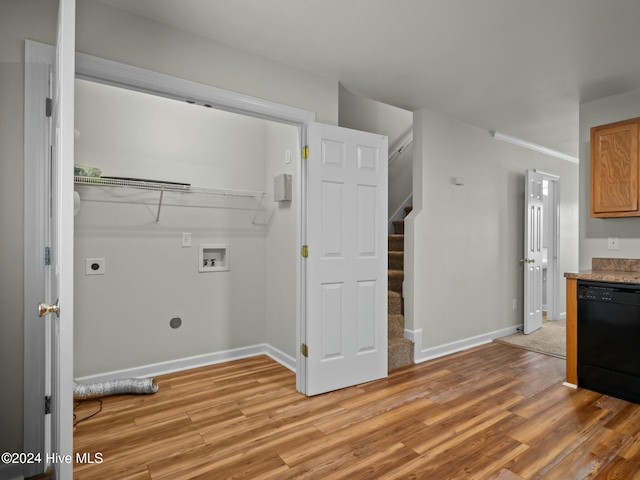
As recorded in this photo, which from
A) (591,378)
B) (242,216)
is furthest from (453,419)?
(242,216)

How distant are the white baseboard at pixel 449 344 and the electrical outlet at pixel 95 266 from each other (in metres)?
2.81

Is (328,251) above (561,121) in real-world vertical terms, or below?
below

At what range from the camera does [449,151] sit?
3877 mm

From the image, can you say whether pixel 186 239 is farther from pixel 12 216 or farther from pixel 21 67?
pixel 21 67

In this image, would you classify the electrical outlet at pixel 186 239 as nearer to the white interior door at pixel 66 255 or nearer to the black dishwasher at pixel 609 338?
the white interior door at pixel 66 255

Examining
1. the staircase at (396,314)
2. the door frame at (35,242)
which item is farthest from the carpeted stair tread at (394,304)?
the door frame at (35,242)

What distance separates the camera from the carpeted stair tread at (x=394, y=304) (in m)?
3.79

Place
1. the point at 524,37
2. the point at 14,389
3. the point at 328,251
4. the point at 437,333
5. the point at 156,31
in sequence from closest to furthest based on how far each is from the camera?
1. the point at 14,389
2. the point at 156,31
3. the point at 524,37
4. the point at 328,251
5. the point at 437,333

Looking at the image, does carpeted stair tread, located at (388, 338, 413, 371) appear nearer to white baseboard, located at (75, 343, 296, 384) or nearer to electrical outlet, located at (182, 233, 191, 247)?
white baseboard, located at (75, 343, 296, 384)

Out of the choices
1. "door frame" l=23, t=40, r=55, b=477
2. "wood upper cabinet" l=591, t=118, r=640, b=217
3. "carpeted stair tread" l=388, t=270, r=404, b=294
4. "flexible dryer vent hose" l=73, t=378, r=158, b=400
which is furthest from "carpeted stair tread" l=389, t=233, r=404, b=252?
"door frame" l=23, t=40, r=55, b=477

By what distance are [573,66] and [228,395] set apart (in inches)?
144

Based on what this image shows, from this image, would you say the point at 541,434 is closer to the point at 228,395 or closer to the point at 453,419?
the point at 453,419

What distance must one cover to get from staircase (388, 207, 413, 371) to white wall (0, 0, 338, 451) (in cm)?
249

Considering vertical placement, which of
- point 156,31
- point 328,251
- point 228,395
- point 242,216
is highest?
point 156,31
